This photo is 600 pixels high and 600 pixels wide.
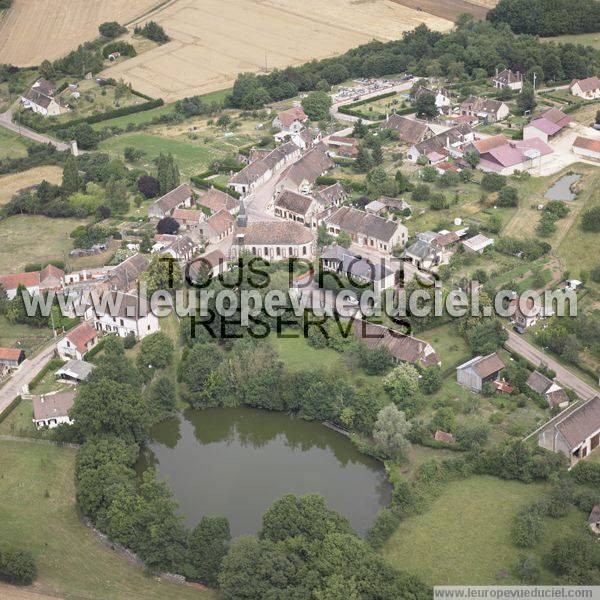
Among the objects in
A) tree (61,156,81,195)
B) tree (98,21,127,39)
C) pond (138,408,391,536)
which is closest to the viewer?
pond (138,408,391,536)

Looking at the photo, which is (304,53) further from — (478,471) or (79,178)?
(478,471)

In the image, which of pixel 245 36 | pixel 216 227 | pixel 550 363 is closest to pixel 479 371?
pixel 550 363

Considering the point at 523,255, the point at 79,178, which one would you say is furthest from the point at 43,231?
the point at 523,255

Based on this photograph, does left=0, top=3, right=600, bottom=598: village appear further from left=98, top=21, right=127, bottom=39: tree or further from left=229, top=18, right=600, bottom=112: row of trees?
left=98, top=21, right=127, bottom=39: tree

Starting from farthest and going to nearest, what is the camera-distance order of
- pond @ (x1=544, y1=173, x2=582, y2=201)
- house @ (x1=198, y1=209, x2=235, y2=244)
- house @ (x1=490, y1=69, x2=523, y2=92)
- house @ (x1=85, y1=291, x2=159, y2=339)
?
house @ (x1=490, y1=69, x2=523, y2=92), pond @ (x1=544, y1=173, x2=582, y2=201), house @ (x1=198, y1=209, x2=235, y2=244), house @ (x1=85, y1=291, x2=159, y2=339)

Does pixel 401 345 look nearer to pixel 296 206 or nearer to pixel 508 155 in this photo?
pixel 296 206

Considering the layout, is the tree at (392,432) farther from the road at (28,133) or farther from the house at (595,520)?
the road at (28,133)

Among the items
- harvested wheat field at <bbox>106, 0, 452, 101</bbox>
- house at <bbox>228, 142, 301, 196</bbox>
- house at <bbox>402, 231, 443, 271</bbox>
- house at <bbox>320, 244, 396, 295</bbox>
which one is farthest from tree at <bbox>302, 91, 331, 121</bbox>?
house at <bbox>402, 231, 443, 271</bbox>

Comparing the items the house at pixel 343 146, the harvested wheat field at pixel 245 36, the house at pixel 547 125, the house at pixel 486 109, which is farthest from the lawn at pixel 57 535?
the harvested wheat field at pixel 245 36
